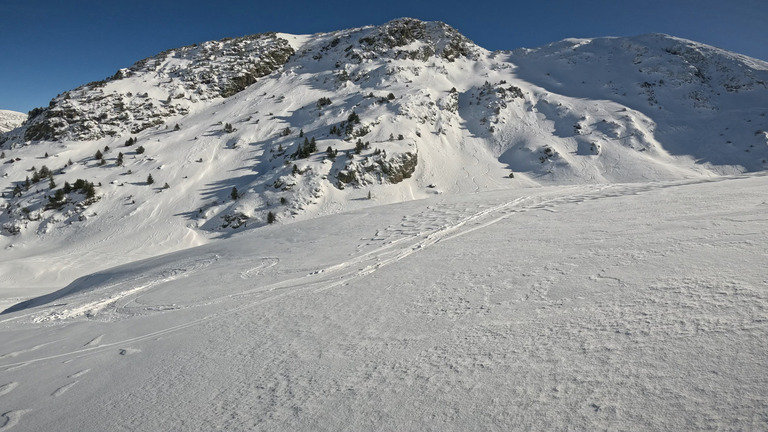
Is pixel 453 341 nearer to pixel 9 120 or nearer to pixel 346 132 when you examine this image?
Result: pixel 346 132

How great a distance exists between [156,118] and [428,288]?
1359 inches

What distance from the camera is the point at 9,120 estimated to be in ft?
254

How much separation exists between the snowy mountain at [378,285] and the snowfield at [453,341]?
0.02m

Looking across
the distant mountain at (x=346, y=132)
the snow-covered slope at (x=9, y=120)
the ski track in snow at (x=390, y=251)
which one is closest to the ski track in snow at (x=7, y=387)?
the ski track in snow at (x=390, y=251)

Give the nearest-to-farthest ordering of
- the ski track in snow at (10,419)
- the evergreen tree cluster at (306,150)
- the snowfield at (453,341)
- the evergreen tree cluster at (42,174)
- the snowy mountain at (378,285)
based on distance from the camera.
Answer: the snowfield at (453,341) → the snowy mountain at (378,285) → the ski track in snow at (10,419) → the evergreen tree cluster at (42,174) → the evergreen tree cluster at (306,150)

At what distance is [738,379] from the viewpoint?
2201 millimetres

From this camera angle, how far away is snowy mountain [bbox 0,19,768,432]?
263 centimetres

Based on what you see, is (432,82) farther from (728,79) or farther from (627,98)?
(728,79)

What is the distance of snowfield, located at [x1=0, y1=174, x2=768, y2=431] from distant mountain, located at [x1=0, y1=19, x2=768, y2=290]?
43.3 ft

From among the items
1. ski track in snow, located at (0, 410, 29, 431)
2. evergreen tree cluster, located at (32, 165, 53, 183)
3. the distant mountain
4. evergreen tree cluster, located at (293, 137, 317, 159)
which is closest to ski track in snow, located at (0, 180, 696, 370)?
ski track in snow, located at (0, 410, 29, 431)

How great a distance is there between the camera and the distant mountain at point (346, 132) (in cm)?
1997

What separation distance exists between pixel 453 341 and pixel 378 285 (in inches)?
93.0

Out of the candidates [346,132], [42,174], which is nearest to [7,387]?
[346,132]

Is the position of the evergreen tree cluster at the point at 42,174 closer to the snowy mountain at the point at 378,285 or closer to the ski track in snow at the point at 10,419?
the snowy mountain at the point at 378,285
